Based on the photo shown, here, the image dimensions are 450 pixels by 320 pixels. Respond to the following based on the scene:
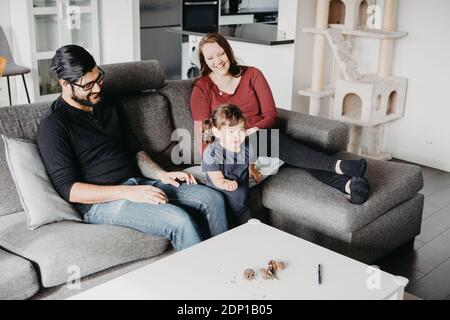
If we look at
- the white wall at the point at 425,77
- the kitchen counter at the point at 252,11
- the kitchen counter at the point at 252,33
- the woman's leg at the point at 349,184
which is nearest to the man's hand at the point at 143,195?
the woman's leg at the point at 349,184

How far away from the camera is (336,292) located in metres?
1.64

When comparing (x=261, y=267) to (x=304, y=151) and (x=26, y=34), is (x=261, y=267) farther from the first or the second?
(x=26, y=34)

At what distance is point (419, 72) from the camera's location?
158 inches

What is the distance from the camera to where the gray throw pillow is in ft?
6.80

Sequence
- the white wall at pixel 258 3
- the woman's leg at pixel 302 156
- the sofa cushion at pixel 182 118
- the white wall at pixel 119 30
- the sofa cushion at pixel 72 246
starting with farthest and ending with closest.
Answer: the white wall at pixel 258 3, the white wall at pixel 119 30, the sofa cushion at pixel 182 118, the woman's leg at pixel 302 156, the sofa cushion at pixel 72 246

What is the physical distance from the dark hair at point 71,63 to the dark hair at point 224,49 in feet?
2.53

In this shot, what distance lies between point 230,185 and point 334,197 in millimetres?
477

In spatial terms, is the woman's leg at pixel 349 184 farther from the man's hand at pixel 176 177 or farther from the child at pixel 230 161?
the man's hand at pixel 176 177

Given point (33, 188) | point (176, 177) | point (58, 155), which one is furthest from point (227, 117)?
point (33, 188)

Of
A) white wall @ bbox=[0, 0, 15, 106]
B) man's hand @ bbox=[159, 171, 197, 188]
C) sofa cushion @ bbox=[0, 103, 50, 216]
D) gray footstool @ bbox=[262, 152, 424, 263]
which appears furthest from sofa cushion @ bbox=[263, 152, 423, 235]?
white wall @ bbox=[0, 0, 15, 106]

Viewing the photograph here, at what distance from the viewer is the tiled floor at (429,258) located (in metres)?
2.43

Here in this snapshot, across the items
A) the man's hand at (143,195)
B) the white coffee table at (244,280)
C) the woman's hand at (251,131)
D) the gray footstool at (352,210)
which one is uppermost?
the woman's hand at (251,131)

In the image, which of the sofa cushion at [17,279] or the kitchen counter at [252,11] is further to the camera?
the kitchen counter at [252,11]

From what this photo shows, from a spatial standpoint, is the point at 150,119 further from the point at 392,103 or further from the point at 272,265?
the point at 392,103
